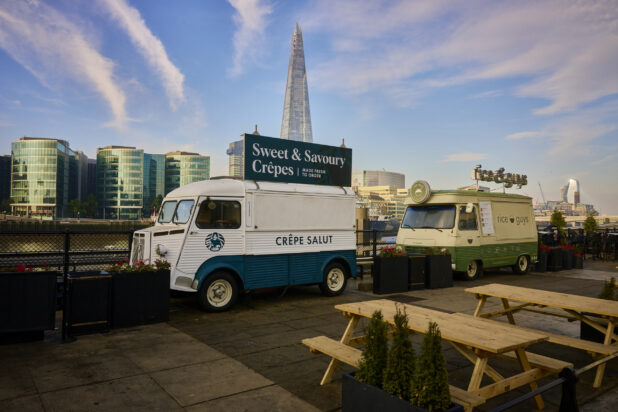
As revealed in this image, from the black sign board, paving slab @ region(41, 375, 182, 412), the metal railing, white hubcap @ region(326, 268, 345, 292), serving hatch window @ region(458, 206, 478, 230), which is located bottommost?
paving slab @ region(41, 375, 182, 412)

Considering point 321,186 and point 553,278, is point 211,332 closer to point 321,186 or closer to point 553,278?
point 321,186

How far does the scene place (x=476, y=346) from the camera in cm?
356

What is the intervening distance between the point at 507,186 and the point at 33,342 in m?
22.7

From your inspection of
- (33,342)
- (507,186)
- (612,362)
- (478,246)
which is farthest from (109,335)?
(507,186)

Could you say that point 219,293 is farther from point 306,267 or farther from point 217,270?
point 306,267

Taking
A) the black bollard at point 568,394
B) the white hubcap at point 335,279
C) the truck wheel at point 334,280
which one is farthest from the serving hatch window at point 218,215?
the black bollard at point 568,394

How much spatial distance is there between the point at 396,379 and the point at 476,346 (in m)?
0.95

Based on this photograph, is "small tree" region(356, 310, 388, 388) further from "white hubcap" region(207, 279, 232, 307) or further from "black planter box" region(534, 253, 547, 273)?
"black planter box" region(534, 253, 547, 273)

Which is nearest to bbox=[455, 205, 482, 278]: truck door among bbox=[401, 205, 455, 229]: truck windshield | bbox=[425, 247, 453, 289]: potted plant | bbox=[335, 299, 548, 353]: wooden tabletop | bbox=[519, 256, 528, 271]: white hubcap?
bbox=[401, 205, 455, 229]: truck windshield

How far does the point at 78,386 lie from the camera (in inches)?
187

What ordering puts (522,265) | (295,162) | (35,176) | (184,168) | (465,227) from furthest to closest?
(184,168) → (35,176) → (522,265) → (465,227) → (295,162)

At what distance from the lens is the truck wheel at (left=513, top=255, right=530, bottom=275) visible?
52.3 feet

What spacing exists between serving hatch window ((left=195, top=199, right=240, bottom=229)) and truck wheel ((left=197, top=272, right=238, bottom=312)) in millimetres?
1022

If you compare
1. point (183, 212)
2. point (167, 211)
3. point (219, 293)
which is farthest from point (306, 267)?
point (167, 211)
